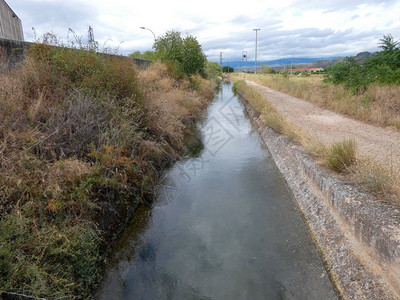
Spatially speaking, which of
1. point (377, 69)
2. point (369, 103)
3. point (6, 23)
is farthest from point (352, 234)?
point (6, 23)

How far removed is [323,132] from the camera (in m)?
8.40

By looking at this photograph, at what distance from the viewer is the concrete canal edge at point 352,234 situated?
2.99 meters

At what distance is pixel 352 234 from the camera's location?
12.4 ft

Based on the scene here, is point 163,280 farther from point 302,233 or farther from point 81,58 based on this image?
point 81,58

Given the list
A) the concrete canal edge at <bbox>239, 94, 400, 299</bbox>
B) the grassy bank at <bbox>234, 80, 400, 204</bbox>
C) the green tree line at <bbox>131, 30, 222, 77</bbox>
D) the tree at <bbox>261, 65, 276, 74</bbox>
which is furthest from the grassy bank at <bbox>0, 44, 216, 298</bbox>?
the tree at <bbox>261, 65, 276, 74</bbox>

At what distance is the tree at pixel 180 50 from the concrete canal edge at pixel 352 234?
16.1 m

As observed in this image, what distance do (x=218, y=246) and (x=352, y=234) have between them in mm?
1997

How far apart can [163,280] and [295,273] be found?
73.2 inches

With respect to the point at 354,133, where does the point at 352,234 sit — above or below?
below

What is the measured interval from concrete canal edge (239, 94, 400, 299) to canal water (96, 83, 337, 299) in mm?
231

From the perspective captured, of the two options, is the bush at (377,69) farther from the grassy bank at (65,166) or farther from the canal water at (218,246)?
the grassy bank at (65,166)

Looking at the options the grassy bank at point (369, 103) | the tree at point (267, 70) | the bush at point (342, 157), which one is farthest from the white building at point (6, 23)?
the tree at point (267, 70)

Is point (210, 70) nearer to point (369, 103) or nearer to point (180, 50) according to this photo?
point (180, 50)

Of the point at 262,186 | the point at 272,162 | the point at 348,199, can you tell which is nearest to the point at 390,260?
the point at 348,199
